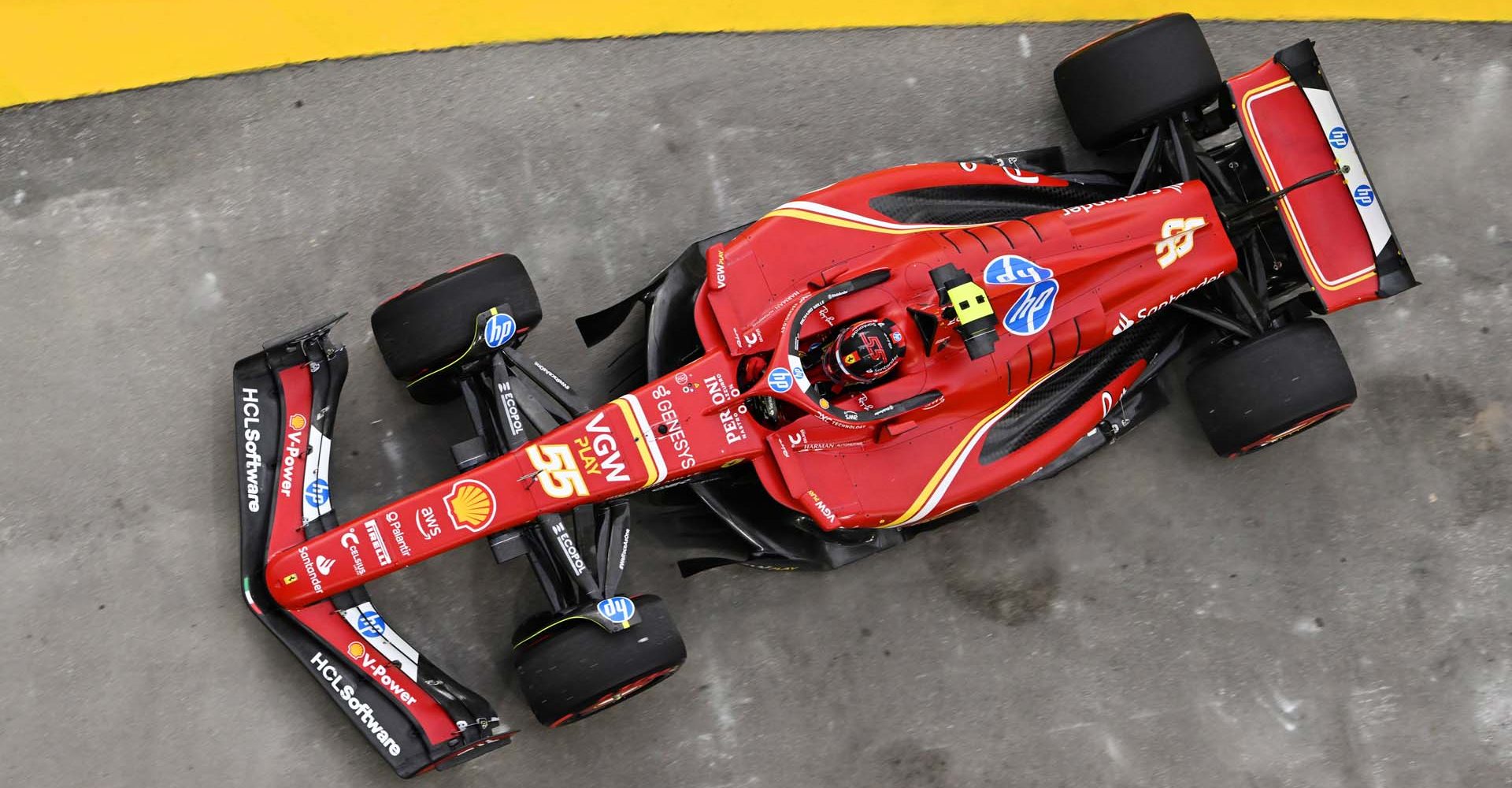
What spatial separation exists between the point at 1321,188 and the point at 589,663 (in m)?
3.73

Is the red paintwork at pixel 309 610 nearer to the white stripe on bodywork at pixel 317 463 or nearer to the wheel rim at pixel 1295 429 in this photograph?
the white stripe on bodywork at pixel 317 463

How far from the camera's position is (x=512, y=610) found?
5.36 metres

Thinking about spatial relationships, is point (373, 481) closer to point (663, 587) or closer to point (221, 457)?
point (221, 457)

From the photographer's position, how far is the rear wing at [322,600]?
4.80m

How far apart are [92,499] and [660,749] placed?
108 inches

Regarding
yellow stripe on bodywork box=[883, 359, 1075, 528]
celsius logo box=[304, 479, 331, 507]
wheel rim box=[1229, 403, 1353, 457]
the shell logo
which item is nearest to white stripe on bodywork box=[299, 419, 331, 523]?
celsius logo box=[304, 479, 331, 507]

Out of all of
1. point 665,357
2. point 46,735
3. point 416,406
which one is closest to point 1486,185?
point 665,357

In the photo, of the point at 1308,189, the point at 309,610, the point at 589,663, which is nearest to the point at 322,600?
the point at 309,610

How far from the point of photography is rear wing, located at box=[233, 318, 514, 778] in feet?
15.8

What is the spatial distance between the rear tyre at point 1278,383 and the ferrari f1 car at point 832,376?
11 mm

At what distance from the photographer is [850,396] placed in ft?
15.9

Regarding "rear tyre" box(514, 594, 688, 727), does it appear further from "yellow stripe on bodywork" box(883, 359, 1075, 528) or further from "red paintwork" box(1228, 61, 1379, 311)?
"red paintwork" box(1228, 61, 1379, 311)

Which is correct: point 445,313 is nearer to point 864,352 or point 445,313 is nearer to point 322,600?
point 322,600

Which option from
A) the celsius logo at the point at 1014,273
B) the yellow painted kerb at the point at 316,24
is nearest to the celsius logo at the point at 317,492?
the yellow painted kerb at the point at 316,24
